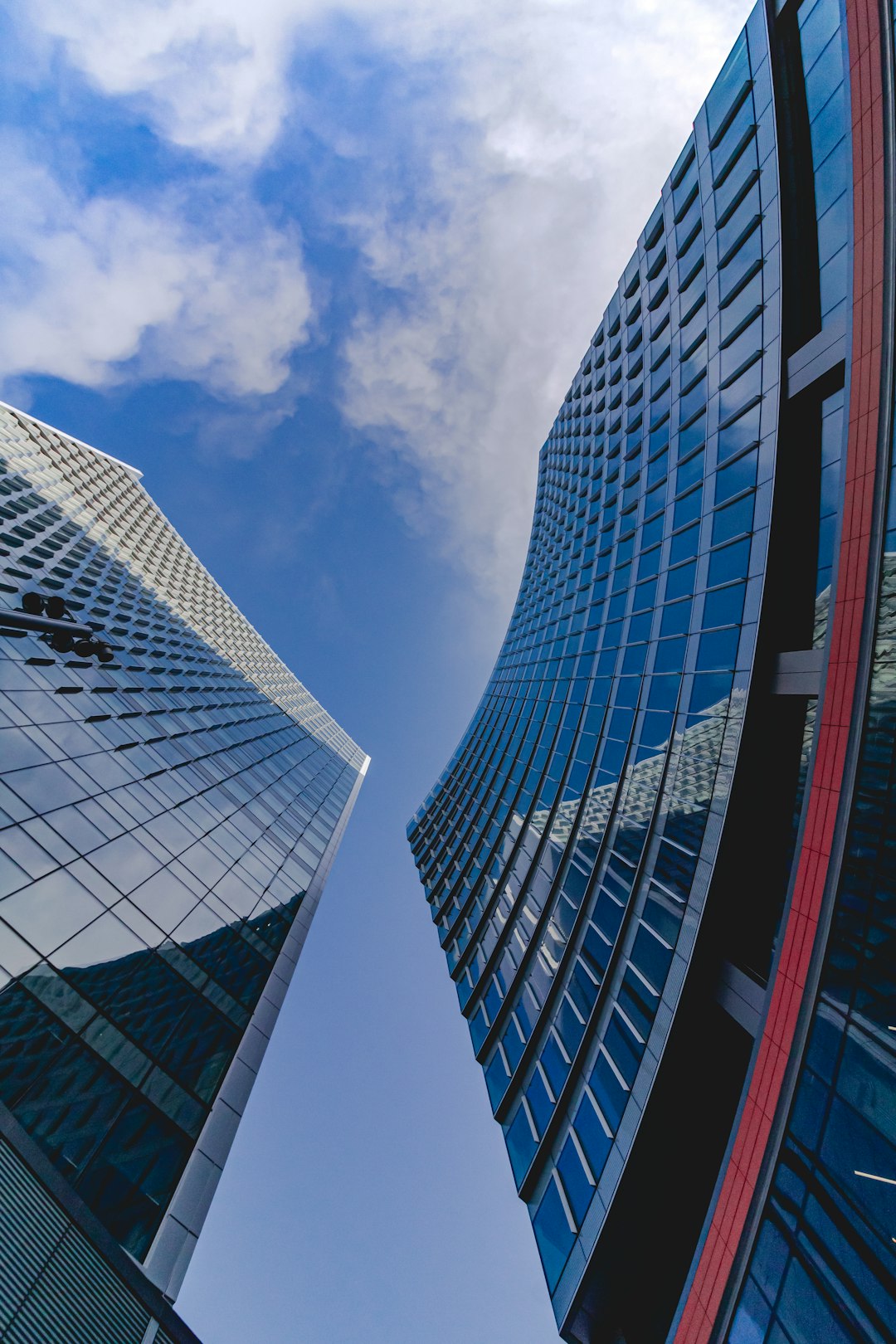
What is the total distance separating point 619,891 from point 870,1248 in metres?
11.7

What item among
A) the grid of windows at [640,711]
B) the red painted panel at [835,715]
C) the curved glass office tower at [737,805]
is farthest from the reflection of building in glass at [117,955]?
the curved glass office tower at [737,805]

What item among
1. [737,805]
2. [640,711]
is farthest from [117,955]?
[640,711]

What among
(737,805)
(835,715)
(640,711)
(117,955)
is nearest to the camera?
(835,715)

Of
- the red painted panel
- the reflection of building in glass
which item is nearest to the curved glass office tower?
the red painted panel

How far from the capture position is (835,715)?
38.4ft

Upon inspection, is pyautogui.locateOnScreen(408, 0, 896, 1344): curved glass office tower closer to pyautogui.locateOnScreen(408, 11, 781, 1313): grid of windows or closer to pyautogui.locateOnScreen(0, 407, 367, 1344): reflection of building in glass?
pyautogui.locateOnScreen(408, 11, 781, 1313): grid of windows

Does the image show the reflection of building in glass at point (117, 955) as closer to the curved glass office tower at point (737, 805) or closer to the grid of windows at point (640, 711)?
Result: the grid of windows at point (640, 711)

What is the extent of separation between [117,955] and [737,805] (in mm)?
17174

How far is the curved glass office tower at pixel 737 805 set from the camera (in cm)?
971

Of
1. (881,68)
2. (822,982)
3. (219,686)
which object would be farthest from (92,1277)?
(219,686)

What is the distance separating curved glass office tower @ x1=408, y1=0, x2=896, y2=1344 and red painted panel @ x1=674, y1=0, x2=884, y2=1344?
0.07 m

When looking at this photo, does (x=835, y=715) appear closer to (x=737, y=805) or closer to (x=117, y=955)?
(x=737, y=805)

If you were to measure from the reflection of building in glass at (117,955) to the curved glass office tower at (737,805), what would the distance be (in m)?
10.4

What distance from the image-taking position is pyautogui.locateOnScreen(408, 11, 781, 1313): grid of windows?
54.6ft
